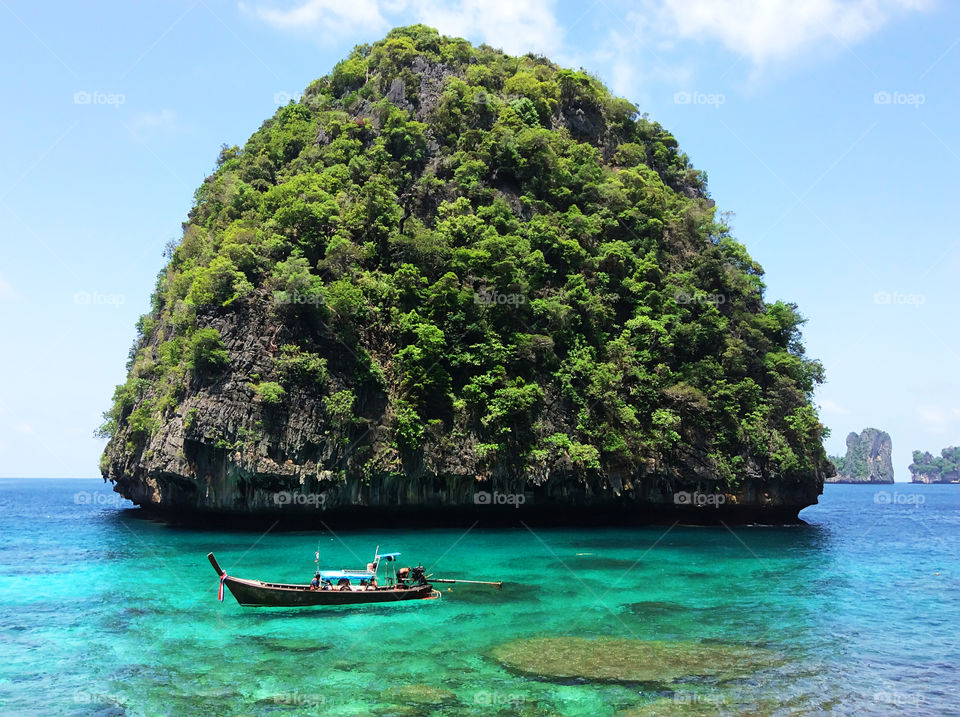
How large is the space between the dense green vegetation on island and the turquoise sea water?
21.6 feet

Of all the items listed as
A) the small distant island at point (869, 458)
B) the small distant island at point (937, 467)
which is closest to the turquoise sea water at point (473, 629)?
the small distant island at point (869, 458)

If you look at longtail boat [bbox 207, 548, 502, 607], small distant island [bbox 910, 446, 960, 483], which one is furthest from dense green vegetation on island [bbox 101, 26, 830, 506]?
small distant island [bbox 910, 446, 960, 483]

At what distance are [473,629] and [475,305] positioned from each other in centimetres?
2178

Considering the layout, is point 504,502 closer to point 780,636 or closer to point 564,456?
point 564,456

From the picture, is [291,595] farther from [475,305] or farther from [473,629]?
[475,305]

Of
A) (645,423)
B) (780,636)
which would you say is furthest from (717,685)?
(645,423)

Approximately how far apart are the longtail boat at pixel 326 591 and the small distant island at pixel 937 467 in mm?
198327

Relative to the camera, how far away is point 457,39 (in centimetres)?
5294

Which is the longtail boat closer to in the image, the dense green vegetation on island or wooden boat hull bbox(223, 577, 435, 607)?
wooden boat hull bbox(223, 577, 435, 607)

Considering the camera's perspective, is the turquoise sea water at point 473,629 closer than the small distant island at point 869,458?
Yes

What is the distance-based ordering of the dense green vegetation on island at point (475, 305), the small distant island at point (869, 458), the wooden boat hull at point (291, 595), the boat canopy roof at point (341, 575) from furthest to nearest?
the small distant island at point (869, 458), the dense green vegetation on island at point (475, 305), the boat canopy roof at point (341, 575), the wooden boat hull at point (291, 595)

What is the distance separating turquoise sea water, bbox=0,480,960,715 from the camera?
40.3ft

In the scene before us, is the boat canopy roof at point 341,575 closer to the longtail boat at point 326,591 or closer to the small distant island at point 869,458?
the longtail boat at point 326,591

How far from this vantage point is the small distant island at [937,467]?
177 metres
